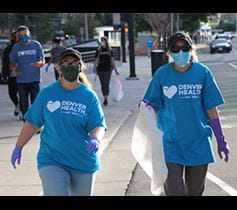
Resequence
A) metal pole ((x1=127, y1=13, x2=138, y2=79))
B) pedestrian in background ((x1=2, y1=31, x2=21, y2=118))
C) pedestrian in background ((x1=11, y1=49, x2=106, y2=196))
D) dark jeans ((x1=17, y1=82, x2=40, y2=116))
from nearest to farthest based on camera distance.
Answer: pedestrian in background ((x1=11, y1=49, x2=106, y2=196))
dark jeans ((x1=17, y1=82, x2=40, y2=116))
pedestrian in background ((x1=2, y1=31, x2=21, y2=118))
metal pole ((x1=127, y1=13, x2=138, y2=79))

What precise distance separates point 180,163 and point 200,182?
0.24m

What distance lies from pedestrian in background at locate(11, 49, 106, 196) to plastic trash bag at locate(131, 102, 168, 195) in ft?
1.60

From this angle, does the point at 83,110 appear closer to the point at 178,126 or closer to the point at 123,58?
the point at 178,126

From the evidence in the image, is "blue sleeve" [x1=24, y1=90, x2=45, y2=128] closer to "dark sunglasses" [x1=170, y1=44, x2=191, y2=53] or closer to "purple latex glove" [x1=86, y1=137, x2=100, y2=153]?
"purple latex glove" [x1=86, y1=137, x2=100, y2=153]

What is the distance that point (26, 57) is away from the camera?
35.3 feet

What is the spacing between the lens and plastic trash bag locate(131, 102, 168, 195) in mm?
4836

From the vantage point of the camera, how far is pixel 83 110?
15.2ft

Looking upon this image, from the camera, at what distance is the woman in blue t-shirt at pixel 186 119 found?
4855 millimetres

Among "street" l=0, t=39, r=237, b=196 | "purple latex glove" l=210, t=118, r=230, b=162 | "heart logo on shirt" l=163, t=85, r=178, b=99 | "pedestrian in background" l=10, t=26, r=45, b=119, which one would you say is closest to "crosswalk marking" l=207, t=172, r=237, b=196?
"street" l=0, t=39, r=237, b=196

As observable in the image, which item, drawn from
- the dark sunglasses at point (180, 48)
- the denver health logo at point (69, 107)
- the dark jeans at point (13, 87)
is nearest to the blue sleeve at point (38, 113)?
the denver health logo at point (69, 107)

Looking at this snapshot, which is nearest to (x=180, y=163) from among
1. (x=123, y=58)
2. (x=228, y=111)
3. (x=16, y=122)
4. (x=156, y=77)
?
(x=156, y=77)

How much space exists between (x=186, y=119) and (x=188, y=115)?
0.04 metres

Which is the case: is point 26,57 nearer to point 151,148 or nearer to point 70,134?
point 151,148

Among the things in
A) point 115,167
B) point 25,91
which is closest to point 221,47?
point 25,91
